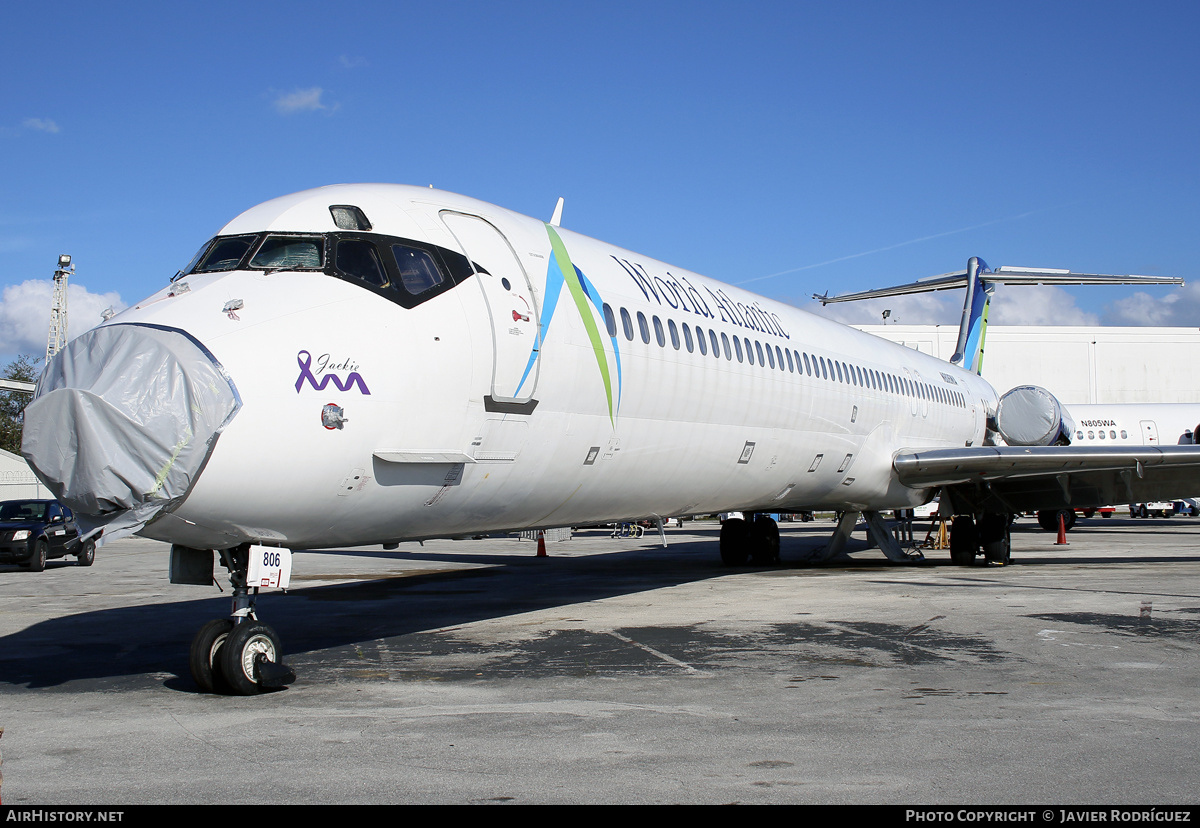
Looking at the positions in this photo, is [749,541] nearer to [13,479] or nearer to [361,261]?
[361,261]

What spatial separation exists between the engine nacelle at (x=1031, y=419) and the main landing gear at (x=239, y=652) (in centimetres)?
1907

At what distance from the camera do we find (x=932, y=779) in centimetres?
456

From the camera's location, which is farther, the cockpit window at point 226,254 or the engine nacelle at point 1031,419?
the engine nacelle at point 1031,419

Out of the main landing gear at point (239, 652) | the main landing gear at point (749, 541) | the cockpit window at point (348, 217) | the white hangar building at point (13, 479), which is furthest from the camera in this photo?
the white hangar building at point (13, 479)

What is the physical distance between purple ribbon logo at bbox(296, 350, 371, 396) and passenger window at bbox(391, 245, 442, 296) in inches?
36.9

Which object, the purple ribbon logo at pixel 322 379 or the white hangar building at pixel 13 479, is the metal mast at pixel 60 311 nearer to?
the white hangar building at pixel 13 479

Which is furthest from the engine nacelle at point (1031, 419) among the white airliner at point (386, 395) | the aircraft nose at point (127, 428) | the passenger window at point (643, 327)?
the aircraft nose at point (127, 428)

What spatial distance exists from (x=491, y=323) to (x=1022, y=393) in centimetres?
1822

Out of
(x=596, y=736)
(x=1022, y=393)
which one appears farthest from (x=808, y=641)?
(x=1022, y=393)

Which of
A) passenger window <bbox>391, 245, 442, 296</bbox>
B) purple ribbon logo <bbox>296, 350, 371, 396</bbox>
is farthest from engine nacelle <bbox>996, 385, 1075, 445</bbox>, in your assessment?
purple ribbon logo <bbox>296, 350, 371, 396</bbox>

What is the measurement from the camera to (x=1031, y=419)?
2236cm

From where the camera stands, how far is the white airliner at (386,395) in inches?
232

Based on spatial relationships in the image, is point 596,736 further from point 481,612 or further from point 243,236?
point 481,612

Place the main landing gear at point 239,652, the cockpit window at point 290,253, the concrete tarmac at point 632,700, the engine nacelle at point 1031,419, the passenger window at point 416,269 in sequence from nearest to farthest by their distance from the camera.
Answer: the concrete tarmac at point 632,700, the main landing gear at point 239,652, the cockpit window at point 290,253, the passenger window at point 416,269, the engine nacelle at point 1031,419
